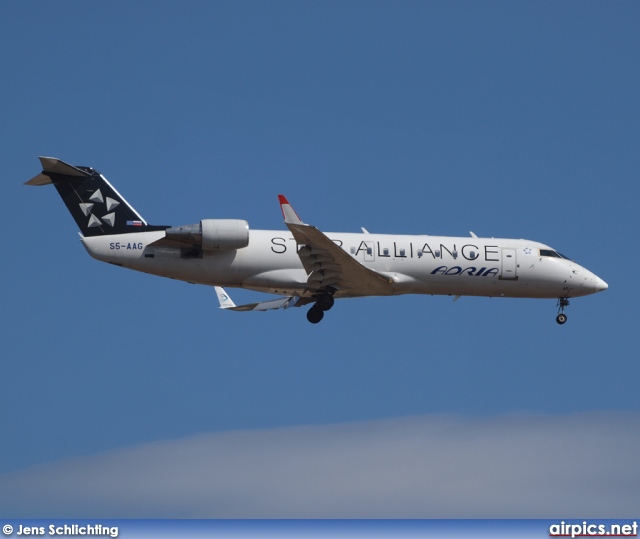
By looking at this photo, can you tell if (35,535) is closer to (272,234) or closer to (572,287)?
(272,234)

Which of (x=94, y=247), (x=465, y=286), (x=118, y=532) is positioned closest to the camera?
(x=118, y=532)

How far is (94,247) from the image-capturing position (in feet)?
115

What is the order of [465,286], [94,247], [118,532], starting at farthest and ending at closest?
[465,286], [94,247], [118,532]

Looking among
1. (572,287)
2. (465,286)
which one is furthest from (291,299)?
(572,287)

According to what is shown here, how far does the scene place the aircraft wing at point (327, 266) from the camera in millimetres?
34406

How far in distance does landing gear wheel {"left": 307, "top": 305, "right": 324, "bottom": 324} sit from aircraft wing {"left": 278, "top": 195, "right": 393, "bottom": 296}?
1.97ft

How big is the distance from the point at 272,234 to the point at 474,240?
274 inches

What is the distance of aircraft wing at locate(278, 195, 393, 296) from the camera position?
34406 millimetres

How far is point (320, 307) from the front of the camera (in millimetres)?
36594

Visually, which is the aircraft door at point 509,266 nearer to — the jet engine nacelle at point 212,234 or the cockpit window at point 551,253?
the cockpit window at point 551,253

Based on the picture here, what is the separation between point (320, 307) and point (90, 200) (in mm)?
7950

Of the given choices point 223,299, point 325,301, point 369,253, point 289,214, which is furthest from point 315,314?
point 223,299

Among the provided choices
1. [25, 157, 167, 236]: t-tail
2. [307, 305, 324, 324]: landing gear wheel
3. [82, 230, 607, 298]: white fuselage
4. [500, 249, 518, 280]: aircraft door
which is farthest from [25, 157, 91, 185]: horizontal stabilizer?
[500, 249, 518, 280]: aircraft door

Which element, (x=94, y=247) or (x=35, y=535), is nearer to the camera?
(x=35, y=535)
